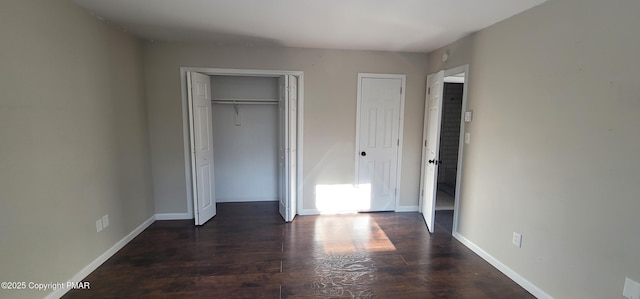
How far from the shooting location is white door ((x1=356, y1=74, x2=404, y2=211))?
3908mm

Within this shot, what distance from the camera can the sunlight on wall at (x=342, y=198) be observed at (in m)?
4.06

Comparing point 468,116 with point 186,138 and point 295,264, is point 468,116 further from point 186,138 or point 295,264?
point 186,138

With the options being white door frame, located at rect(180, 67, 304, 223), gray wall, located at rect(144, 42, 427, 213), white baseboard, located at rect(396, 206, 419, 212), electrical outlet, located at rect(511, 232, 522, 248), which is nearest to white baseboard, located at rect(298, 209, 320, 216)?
gray wall, located at rect(144, 42, 427, 213)

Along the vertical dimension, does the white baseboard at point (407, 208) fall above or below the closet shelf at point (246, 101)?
below

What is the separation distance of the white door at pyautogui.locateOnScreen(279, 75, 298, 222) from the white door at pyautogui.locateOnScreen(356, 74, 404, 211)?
36.7 inches

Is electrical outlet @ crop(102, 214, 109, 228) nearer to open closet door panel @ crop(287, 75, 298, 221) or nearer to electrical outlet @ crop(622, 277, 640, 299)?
open closet door panel @ crop(287, 75, 298, 221)

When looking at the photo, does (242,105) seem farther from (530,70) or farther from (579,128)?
(579,128)

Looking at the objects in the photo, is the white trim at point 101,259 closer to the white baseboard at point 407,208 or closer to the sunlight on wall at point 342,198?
the sunlight on wall at point 342,198

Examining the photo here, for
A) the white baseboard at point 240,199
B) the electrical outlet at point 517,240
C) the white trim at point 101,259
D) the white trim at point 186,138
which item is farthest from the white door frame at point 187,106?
the electrical outlet at point 517,240

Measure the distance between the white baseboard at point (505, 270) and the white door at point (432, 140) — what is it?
45cm

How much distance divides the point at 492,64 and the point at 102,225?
13.6ft

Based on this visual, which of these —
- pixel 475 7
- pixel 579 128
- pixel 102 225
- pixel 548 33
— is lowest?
pixel 102 225

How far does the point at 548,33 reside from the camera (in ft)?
6.93

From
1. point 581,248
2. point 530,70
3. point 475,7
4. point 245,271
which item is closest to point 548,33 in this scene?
point 530,70
